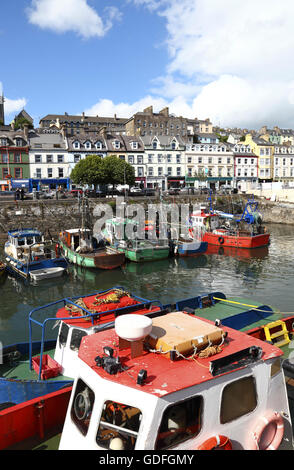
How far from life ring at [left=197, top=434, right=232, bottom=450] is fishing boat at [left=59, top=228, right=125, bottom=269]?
21528 mm

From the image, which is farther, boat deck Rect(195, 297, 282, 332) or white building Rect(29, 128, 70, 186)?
white building Rect(29, 128, 70, 186)

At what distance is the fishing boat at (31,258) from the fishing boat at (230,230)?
17.4m

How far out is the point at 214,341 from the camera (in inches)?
231

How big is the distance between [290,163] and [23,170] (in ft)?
220

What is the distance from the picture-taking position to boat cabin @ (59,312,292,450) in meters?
4.64

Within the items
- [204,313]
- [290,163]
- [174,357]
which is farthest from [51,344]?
[290,163]

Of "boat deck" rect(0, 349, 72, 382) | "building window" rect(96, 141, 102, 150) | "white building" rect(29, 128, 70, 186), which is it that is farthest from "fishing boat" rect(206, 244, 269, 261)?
"building window" rect(96, 141, 102, 150)

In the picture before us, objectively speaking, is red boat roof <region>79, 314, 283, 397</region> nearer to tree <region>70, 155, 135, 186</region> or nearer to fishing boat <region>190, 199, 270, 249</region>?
fishing boat <region>190, 199, 270, 249</region>

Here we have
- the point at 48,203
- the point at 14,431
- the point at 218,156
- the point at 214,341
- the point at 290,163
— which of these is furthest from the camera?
the point at 290,163

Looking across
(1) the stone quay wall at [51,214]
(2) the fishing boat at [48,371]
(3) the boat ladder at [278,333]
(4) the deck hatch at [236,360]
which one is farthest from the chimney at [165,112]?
(4) the deck hatch at [236,360]

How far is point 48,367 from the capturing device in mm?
9242

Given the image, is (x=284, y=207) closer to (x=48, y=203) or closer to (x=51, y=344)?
(x=48, y=203)

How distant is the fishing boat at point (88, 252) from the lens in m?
26.2

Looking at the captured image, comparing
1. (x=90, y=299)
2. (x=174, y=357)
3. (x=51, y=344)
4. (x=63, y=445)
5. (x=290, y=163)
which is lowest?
(x=51, y=344)
